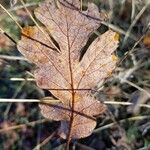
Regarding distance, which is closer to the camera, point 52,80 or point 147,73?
point 52,80

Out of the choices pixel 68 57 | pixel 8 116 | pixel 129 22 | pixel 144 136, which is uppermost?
pixel 129 22

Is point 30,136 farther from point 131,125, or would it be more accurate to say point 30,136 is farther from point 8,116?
point 131,125

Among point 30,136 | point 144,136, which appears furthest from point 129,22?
point 30,136

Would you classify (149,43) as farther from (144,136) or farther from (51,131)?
(51,131)

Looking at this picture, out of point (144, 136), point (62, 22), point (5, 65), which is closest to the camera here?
point (62, 22)

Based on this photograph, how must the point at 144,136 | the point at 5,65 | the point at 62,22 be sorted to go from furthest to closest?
the point at 5,65 < the point at 144,136 < the point at 62,22

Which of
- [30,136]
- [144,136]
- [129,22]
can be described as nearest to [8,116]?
[30,136]

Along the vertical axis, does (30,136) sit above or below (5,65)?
below
